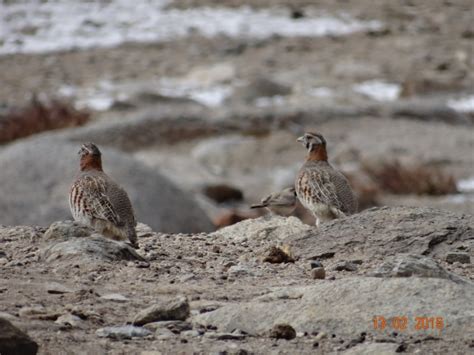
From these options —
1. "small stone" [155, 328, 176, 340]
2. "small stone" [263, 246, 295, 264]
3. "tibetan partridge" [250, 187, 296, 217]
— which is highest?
"small stone" [155, 328, 176, 340]

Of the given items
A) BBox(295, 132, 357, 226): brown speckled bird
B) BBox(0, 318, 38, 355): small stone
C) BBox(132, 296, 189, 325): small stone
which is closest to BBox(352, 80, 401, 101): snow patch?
BBox(295, 132, 357, 226): brown speckled bird

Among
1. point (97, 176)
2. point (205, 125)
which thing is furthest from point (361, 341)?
point (205, 125)

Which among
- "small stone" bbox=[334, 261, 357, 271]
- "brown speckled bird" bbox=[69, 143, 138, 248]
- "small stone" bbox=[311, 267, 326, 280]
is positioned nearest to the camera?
"small stone" bbox=[311, 267, 326, 280]

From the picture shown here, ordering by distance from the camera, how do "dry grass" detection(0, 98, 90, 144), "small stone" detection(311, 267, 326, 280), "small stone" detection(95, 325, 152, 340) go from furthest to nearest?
"dry grass" detection(0, 98, 90, 144), "small stone" detection(311, 267, 326, 280), "small stone" detection(95, 325, 152, 340)

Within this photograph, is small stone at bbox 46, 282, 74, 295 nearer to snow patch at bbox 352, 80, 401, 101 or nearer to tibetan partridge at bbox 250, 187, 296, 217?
tibetan partridge at bbox 250, 187, 296, 217

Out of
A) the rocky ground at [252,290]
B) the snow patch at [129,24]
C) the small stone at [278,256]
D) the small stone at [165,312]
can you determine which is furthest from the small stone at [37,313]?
the snow patch at [129,24]

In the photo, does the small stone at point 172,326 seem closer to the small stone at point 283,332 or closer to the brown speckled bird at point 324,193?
the small stone at point 283,332

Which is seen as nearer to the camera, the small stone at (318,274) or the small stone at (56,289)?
the small stone at (56,289)

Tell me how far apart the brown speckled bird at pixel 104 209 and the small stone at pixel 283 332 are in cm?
268

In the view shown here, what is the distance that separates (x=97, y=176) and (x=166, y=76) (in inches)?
811

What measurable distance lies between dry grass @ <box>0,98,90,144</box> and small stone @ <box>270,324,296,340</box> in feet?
60.9

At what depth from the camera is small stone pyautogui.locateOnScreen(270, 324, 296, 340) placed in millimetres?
6801

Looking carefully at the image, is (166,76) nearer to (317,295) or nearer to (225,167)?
(225,167)

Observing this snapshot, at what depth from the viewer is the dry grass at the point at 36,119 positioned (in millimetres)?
25109
